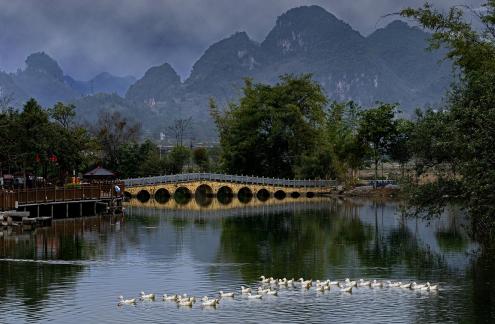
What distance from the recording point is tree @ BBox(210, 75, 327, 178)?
107750 millimetres

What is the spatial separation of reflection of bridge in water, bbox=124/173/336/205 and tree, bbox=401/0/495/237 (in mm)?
63657

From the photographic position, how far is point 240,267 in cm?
4234

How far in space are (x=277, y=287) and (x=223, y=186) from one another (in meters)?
73.9

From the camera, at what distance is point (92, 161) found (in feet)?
360

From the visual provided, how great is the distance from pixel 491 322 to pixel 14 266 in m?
23.3

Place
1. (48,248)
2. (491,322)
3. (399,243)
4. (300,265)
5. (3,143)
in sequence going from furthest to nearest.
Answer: (3,143), (399,243), (48,248), (300,265), (491,322)

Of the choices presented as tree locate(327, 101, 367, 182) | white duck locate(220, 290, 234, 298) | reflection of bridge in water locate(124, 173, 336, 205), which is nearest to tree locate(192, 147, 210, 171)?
reflection of bridge in water locate(124, 173, 336, 205)

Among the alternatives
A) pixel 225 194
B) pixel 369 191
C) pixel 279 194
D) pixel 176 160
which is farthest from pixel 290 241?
pixel 176 160

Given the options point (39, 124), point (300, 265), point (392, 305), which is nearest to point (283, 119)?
point (39, 124)

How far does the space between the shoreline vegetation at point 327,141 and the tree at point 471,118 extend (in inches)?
2.0

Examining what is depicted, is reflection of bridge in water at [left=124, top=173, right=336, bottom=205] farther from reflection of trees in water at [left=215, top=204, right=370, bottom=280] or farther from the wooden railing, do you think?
reflection of trees in water at [left=215, top=204, right=370, bottom=280]

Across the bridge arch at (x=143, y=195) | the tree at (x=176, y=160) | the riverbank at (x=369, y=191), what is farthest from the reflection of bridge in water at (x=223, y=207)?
the tree at (x=176, y=160)

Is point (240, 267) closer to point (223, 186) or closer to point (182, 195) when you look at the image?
point (223, 186)

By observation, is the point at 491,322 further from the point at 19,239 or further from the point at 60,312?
the point at 19,239
